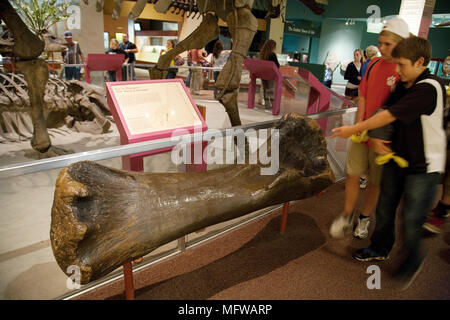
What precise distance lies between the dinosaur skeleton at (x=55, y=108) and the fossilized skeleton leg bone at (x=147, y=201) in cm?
348

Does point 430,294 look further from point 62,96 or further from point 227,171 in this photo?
point 62,96

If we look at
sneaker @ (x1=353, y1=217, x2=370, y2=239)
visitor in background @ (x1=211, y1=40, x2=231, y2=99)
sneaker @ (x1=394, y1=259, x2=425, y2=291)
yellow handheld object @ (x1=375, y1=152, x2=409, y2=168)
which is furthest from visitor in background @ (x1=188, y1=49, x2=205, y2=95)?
sneaker @ (x1=394, y1=259, x2=425, y2=291)

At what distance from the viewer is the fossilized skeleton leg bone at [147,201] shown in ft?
3.61

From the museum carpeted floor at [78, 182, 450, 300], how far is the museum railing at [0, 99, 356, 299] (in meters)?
0.09

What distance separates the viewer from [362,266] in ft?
7.20

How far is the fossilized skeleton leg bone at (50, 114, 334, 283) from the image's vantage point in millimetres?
1101

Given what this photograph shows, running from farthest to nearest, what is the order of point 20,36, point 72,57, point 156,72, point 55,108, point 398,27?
point 72,57, point 55,108, point 156,72, point 20,36, point 398,27

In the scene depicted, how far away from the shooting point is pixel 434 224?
2732mm

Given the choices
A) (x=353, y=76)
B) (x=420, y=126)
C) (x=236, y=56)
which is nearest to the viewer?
(x=420, y=126)

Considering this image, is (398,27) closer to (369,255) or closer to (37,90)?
(369,255)

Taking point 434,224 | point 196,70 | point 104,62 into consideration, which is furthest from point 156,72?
point 196,70

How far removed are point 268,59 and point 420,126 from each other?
531cm

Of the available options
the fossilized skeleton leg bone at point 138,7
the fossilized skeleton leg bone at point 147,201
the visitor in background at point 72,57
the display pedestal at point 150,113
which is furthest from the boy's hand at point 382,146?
the visitor in background at point 72,57
